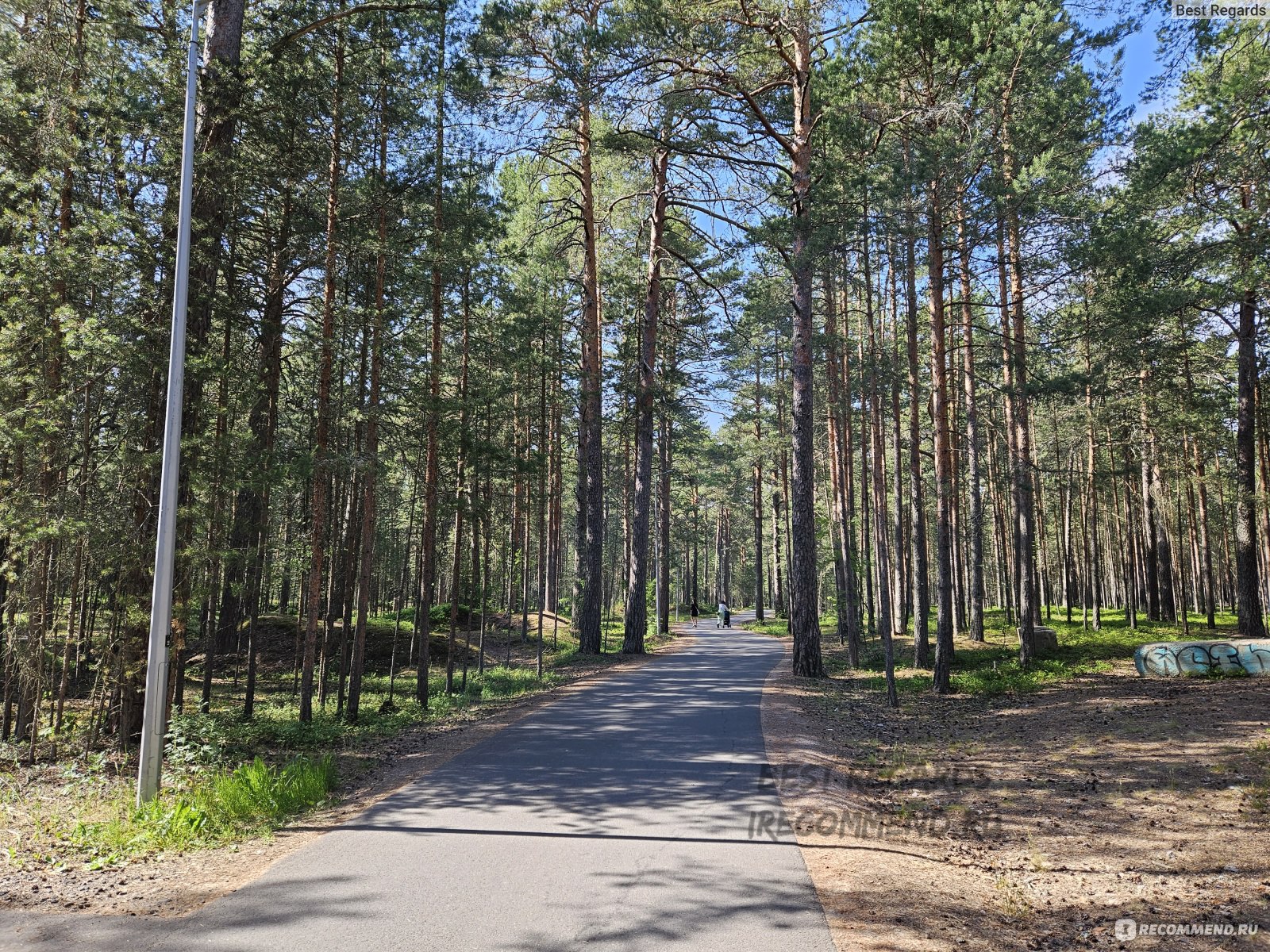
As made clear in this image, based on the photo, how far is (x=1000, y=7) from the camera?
36.5 feet

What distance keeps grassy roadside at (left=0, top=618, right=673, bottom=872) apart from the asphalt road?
1046 millimetres

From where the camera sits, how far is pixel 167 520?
6.69 meters

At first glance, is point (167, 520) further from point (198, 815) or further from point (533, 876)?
point (533, 876)

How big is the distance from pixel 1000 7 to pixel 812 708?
12.4 m

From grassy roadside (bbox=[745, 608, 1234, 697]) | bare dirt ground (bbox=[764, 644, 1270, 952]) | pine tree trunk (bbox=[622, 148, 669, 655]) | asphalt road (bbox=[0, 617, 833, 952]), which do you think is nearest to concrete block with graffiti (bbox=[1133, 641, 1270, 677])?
grassy roadside (bbox=[745, 608, 1234, 697])

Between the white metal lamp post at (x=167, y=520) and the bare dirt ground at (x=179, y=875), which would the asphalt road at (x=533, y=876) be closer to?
the bare dirt ground at (x=179, y=875)

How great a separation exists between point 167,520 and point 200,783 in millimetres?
2916

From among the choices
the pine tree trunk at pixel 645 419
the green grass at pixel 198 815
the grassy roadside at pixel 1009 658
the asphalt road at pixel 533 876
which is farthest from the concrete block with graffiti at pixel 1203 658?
the green grass at pixel 198 815

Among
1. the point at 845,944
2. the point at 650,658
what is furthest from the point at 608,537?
the point at 845,944

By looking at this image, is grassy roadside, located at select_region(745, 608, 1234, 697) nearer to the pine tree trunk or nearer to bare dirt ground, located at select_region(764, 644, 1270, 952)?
bare dirt ground, located at select_region(764, 644, 1270, 952)

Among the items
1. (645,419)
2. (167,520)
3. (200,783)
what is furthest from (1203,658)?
(167,520)

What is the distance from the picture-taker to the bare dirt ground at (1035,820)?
447 centimetres

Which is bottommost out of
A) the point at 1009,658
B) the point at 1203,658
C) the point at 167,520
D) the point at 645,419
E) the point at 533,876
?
the point at 1009,658

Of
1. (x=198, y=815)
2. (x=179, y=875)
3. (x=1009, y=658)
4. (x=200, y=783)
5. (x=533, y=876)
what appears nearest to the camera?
(x=533, y=876)
